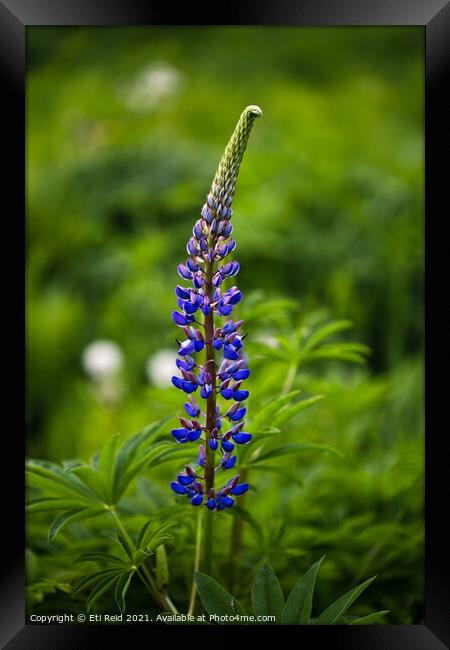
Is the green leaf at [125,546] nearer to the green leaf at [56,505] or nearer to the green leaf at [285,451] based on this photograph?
the green leaf at [56,505]

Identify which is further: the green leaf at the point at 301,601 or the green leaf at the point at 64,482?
the green leaf at the point at 64,482

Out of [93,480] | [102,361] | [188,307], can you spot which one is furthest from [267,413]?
[102,361]

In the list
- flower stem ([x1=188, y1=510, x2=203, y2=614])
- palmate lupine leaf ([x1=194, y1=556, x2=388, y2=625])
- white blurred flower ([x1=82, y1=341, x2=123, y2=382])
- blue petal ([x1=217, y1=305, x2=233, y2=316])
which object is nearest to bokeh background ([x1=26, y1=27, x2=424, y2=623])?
white blurred flower ([x1=82, y1=341, x2=123, y2=382])

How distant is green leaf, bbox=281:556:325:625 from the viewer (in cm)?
182

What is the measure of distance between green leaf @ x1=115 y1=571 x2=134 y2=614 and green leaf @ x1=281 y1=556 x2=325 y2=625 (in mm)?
421

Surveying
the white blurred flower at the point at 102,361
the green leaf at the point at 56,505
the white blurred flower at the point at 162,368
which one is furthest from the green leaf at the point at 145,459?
the white blurred flower at the point at 102,361

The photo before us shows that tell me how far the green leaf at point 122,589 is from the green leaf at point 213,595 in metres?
0.19

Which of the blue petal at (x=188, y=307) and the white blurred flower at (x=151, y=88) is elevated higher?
the white blurred flower at (x=151, y=88)

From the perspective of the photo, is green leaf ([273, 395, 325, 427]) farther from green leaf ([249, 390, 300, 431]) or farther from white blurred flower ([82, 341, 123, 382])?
white blurred flower ([82, 341, 123, 382])

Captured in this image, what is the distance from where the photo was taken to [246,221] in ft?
12.7
